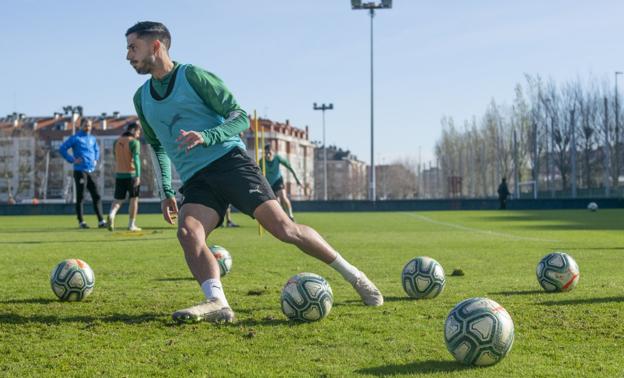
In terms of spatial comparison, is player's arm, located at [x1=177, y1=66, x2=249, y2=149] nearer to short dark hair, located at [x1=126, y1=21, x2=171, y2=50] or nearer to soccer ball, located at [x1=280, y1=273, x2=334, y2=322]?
short dark hair, located at [x1=126, y1=21, x2=171, y2=50]

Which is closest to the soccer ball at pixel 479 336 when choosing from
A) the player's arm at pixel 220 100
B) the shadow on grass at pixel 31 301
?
the player's arm at pixel 220 100

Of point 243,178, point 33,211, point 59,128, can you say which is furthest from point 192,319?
point 59,128

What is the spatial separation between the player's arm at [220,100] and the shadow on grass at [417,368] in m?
2.19

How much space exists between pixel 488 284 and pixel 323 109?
77319 millimetres

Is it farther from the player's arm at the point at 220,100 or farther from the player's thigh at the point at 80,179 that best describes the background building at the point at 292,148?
the player's arm at the point at 220,100

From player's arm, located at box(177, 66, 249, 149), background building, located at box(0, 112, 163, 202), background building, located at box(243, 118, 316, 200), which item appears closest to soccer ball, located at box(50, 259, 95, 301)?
player's arm, located at box(177, 66, 249, 149)

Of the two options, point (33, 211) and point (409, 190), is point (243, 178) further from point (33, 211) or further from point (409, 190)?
point (409, 190)

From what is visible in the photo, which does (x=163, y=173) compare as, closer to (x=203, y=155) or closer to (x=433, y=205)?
(x=203, y=155)

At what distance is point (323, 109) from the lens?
84.3 m

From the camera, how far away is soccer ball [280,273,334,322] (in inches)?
209

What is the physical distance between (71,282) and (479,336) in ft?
12.7

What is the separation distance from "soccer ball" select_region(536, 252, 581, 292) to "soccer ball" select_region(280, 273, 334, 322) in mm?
2490

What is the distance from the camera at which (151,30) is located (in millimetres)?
5547

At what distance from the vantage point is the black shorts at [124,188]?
1689cm
